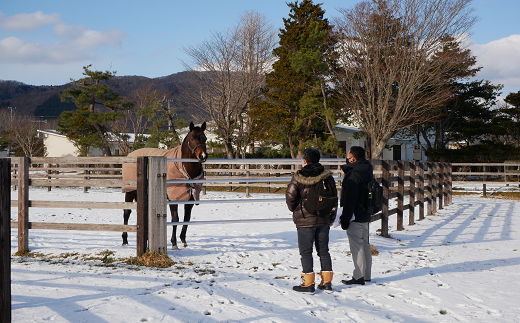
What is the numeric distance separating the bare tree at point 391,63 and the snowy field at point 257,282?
17.7 meters

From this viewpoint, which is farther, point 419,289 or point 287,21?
point 287,21

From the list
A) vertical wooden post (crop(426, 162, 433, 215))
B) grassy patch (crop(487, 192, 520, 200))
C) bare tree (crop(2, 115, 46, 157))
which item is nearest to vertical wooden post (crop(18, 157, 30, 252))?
vertical wooden post (crop(426, 162, 433, 215))

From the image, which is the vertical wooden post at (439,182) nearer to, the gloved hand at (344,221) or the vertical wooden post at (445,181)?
the vertical wooden post at (445,181)

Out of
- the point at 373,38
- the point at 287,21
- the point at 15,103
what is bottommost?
the point at 373,38

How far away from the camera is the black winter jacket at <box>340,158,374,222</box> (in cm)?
454

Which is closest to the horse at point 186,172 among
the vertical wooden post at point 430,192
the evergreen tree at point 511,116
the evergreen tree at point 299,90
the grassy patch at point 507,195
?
the vertical wooden post at point 430,192

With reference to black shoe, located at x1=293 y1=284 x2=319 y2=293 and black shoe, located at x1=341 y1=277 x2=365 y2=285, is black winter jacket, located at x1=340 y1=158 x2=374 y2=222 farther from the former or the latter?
black shoe, located at x1=293 y1=284 x2=319 y2=293

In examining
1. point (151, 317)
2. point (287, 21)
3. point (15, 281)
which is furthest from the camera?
point (287, 21)

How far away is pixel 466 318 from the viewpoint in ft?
12.0

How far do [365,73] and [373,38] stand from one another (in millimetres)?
2122

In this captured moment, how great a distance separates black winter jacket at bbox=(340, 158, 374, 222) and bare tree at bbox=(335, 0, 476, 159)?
2063 centimetres

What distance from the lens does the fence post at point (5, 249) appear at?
8.19 ft

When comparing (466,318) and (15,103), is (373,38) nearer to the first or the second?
(466,318)

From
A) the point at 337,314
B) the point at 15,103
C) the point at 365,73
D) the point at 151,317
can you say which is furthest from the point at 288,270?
the point at 15,103
